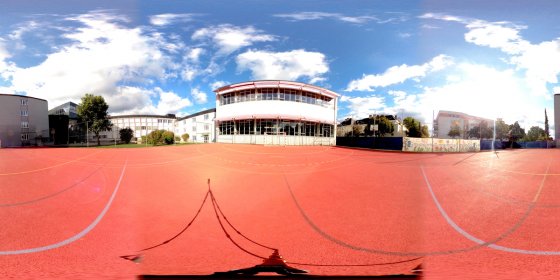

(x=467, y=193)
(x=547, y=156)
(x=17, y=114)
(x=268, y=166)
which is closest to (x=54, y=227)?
(x=17, y=114)

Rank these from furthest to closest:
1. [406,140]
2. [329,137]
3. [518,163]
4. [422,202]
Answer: [329,137] < [518,163] < [406,140] < [422,202]

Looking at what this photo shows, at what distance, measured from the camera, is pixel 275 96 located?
5.98 metres

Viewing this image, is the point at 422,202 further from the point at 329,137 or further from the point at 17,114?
the point at 17,114

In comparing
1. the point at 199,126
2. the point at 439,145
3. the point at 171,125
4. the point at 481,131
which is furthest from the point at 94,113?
the point at 481,131

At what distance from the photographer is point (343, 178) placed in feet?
18.9

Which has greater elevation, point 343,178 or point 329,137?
point 329,137

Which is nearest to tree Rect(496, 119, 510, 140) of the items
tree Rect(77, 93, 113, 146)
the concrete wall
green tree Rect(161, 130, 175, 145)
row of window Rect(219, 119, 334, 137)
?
row of window Rect(219, 119, 334, 137)

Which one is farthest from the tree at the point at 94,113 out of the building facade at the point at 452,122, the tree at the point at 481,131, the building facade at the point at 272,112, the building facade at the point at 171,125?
the tree at the point at 481,131

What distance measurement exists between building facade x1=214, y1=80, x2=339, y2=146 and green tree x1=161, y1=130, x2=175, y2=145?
125cm

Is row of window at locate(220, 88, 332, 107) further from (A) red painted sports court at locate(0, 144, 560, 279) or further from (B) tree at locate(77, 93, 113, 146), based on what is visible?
(B) tree at locate(77, 93, 113, 146)

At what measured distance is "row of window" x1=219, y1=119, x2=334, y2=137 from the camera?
5957 mm

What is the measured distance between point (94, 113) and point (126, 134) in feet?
2.52

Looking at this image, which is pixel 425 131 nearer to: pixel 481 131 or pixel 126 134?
pixel 481 131

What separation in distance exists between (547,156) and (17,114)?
1979 centimetres
